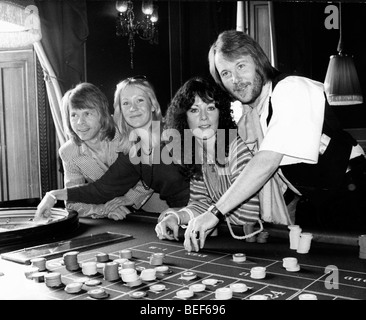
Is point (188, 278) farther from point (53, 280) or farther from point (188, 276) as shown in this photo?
point (53, 280)

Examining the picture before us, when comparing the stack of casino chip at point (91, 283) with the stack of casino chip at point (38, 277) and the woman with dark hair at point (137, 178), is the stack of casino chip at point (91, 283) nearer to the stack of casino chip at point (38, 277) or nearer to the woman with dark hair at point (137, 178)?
the stack of casino chip at point (38, 277)

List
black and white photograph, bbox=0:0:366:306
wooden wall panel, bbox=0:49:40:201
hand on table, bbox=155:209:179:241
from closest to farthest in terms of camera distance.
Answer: black and white photograph, bbox=0:0:366:306 → hand on table, bbox=155:209:179:241 → wooden wall panel, bbox=0:49:40:201

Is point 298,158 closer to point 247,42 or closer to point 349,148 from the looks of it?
point 349,148

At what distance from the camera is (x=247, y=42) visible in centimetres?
211

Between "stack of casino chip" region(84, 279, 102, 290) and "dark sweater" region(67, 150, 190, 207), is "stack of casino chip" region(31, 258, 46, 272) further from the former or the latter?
"dark sweater" region(67, 150, 190, 207)

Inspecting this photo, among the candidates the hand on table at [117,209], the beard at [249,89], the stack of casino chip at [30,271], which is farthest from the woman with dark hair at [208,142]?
the stack of casino chip at [30,271]

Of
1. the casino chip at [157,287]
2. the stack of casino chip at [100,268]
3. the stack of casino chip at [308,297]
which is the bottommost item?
the stack of casino chip at [100,268]

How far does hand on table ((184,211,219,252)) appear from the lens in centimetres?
170

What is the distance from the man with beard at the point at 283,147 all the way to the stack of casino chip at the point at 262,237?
0.18m

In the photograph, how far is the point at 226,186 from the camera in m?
2.29

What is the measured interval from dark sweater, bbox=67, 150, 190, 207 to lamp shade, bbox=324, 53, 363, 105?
2.50 meters

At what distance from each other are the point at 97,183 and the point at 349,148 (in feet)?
4.49

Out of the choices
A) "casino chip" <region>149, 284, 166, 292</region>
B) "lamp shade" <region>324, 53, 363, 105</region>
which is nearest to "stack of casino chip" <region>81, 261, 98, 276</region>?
"casino chip" <region>149, 284, 166, 292</region>

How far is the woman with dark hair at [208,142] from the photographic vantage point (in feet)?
7.41
